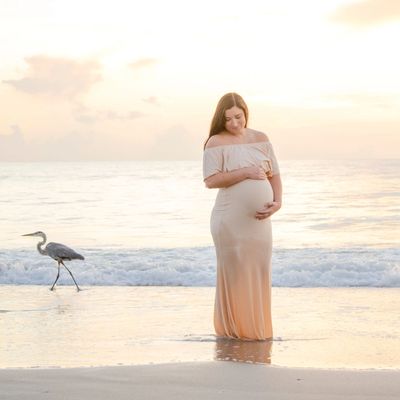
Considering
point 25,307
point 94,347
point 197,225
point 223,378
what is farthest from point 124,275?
point 197,225

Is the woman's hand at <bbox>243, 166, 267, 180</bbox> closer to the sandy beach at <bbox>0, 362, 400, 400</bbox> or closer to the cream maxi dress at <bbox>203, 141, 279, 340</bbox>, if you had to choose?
the cream maxi dress at <bbox>203, 141, 279, 340</bbox>

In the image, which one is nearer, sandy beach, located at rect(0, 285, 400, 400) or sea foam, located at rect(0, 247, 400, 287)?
sandy beach, located at rect(0, 285, 400, 400)

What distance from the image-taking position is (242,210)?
7.80 metres

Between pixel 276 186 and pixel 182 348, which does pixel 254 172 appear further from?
pixel 182 348

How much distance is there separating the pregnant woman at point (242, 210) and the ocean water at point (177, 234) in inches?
249

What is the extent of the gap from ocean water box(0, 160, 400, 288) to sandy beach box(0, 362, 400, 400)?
26.8 ft

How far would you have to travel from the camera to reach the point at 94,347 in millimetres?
8047

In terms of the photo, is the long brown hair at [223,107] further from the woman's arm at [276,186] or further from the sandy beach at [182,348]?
the sandy beach at [182,348]

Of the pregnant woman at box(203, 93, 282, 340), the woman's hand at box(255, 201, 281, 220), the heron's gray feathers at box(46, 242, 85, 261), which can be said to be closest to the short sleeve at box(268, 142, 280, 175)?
the pregnant woman at box(203, 93, 282, 340)

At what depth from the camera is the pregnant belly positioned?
7.78 m

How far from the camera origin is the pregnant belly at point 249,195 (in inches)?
306

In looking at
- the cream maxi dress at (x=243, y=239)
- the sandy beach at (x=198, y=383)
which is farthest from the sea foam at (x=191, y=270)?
the sandy beach at (x=198, y=383)

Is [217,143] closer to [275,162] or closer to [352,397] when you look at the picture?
[275,162]

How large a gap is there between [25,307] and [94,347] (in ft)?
11.3
